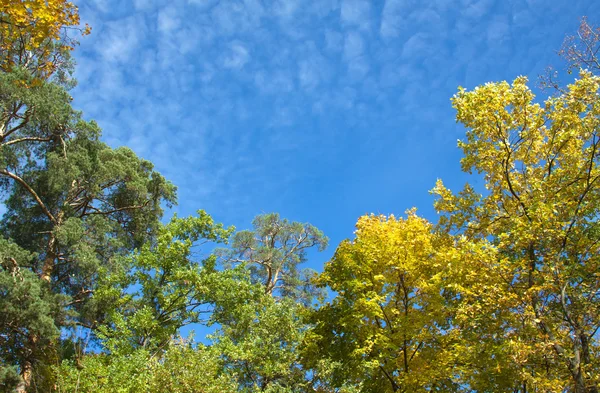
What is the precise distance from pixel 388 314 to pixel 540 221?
453cm

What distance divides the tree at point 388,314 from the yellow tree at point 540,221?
1210 millimetres

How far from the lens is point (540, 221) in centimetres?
797

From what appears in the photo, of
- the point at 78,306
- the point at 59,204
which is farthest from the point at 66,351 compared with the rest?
the point at 59,204

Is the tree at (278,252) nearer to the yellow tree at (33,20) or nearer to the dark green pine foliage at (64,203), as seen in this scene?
the dark green pine foliage at (64,203)

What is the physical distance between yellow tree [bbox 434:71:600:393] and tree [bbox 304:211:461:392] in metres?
1.21

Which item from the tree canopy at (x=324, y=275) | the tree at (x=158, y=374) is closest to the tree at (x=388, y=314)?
the tree canopy at (x=324, y=275)

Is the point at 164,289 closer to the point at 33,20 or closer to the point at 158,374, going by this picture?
the point at 158,374

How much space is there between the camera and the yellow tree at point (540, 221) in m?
7.58

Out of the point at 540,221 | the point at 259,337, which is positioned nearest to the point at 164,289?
the point at 259,337

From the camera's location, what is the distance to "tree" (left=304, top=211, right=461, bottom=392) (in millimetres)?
10188

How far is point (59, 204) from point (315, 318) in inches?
486

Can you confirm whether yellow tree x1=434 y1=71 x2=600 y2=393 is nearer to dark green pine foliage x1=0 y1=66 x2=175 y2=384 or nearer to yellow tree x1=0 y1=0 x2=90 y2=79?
yellow tree x1=0 y1=0 x2=90 y2=79

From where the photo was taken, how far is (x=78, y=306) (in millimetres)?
18328

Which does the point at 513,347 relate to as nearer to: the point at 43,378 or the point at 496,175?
the point at 496,175
